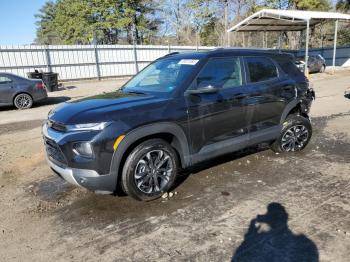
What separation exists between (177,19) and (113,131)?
43.6m

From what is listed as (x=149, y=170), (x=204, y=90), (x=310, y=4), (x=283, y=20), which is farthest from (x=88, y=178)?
(x=310, y=4)

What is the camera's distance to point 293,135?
5781 mm

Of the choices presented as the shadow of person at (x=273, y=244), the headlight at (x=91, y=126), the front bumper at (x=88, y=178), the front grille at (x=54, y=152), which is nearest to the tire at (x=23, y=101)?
the front grille at (x=54, y=152)

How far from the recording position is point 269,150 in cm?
607

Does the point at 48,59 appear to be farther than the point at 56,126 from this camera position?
Yes

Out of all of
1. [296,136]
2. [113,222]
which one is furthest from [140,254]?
[296,136]

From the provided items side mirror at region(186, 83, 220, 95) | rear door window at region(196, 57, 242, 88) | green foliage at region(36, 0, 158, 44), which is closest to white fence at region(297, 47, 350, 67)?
green foliage at region(36, 0, 158, 44)

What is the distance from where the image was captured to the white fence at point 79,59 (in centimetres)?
2059

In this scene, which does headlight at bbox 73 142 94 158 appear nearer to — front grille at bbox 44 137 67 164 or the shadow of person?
front grille at bbox 44 137 67 164

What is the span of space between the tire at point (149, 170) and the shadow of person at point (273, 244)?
3.92 ft

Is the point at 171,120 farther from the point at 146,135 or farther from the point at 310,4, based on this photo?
the point at 310,4

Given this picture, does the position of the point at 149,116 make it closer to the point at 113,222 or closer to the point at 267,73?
the point at 113,222

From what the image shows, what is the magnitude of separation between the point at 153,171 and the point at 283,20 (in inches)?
876

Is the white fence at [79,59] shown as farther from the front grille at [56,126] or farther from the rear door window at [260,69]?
the front grille at [56,126]
